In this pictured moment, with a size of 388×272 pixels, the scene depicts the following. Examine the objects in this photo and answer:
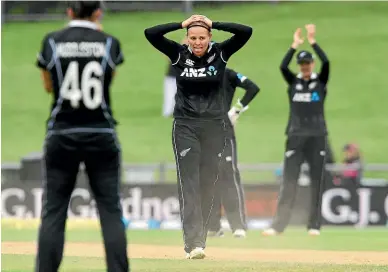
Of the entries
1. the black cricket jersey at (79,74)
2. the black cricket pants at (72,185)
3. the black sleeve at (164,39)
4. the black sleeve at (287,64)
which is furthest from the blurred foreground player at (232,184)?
the black cricket jersey at (79,74)

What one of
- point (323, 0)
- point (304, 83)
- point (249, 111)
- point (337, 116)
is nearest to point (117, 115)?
point (249, 111)

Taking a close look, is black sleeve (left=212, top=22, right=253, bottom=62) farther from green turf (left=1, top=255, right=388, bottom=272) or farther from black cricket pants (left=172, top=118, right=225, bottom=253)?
green turf (left=1, top=255, right=388, bottom=272)

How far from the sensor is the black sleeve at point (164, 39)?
1200 cm

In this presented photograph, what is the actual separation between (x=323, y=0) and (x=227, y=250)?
39080mm

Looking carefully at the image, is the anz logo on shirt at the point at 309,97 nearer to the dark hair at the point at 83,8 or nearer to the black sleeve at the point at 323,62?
the black sleeve at the point at 323,62

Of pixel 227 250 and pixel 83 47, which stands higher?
pixel 83 47

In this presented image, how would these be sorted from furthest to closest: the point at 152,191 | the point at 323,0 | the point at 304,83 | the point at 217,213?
1. the point at 323,0
2. the point at 152,191
3. the point at 304,83
4. the point at 217,213

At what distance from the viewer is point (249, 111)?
42000mm

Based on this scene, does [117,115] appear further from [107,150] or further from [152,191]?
[107,150]

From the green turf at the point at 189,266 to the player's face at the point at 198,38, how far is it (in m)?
2.20

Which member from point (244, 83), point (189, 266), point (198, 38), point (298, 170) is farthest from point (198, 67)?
point (298, 170)

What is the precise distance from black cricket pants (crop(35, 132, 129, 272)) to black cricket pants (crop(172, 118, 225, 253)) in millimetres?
3128

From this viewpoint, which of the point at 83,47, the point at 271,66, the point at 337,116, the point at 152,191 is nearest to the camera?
the point at 83,47

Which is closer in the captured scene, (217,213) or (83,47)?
(83,47)
